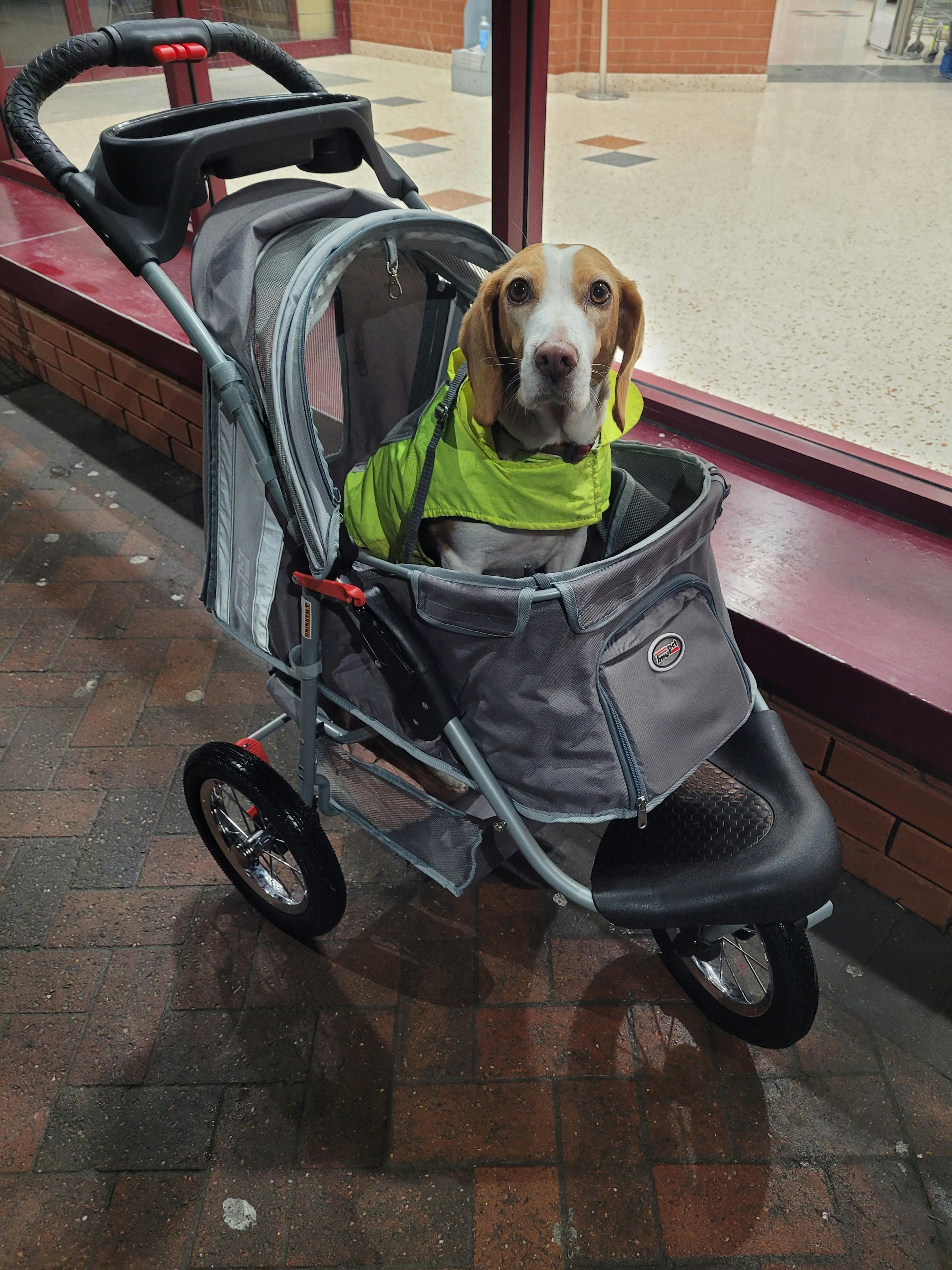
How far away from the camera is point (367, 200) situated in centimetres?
162

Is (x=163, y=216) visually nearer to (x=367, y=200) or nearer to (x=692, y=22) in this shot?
(x=367, y=200)

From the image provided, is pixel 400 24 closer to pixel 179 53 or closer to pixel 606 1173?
pixel 179 53

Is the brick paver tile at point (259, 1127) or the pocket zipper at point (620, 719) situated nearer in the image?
the pocket zipper at point (620, 719)

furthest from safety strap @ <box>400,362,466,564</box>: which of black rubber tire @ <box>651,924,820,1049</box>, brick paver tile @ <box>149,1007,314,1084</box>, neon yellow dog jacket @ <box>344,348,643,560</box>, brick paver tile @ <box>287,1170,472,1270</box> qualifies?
brick paver tile @ <box>287,1170,472,1270</box>

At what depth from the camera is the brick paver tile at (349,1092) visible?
1.54 metres

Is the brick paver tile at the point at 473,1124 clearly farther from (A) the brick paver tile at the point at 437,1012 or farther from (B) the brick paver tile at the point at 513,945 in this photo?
(B) the brick paver tile at the point at 513,945

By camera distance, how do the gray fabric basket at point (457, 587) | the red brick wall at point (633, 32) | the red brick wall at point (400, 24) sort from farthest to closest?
the red brick wall at point (400, 24), the red brick wall at point (633, 32), the gray fabric basket at point (457, 587)

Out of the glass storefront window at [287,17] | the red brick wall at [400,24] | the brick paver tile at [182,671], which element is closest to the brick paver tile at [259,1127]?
the brick paver tile at [182,671]

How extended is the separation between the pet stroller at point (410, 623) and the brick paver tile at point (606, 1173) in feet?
0.86

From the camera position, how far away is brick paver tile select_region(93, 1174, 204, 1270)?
1408 mm

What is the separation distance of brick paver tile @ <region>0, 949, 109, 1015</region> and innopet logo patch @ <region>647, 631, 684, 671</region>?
1311mm

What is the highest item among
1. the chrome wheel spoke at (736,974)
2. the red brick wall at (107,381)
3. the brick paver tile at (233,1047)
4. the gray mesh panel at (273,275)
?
the gray mesh panel at (273,275)

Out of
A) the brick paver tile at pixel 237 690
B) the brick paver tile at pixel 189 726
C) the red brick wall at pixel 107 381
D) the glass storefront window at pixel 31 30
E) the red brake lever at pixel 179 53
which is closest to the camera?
the red brake lever at pixel 179 53

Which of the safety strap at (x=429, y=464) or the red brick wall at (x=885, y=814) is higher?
the safety strap at (x=429, y=464)
